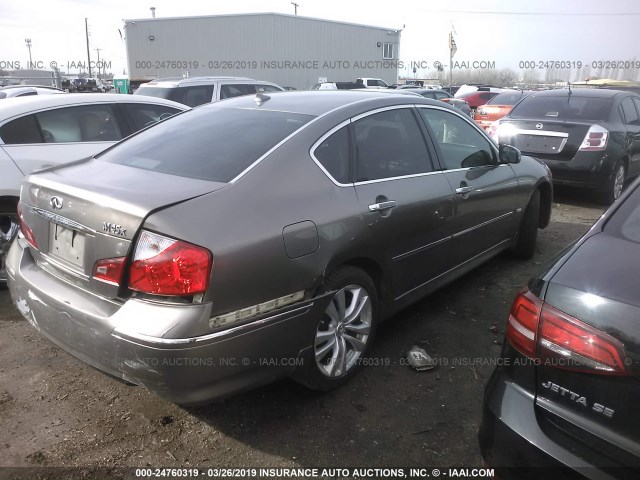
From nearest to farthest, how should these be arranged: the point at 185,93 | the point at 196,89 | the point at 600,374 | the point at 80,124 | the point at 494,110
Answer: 1. the point at 600,374
2. the point at 80,124
3. the point at 185,93
4. the point at 196,89
5. the point at 494,110

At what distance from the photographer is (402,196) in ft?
10.4

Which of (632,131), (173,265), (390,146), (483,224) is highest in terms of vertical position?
(390,146)

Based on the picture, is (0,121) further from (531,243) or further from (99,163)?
(531,243)

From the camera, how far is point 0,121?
425 cm

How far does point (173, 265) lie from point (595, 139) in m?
6.69

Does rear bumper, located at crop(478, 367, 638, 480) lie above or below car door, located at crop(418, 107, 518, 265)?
below

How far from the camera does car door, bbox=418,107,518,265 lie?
374 cm

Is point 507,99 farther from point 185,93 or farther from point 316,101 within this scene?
point 316,101

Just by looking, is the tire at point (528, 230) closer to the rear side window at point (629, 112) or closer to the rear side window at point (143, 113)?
the rear side window at point (143, 113)

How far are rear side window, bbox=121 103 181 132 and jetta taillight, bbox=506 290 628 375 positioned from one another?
419cm

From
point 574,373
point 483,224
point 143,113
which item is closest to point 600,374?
point 574,373

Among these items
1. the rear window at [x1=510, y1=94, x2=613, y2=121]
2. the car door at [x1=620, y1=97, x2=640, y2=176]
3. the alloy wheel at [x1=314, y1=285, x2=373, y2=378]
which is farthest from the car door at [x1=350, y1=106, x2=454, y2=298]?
the car door at [x1=620, y1=97, x2=640, y2=176]

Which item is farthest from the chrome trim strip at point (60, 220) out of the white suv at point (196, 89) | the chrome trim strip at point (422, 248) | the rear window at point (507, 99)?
the rear window at point (507, 99)

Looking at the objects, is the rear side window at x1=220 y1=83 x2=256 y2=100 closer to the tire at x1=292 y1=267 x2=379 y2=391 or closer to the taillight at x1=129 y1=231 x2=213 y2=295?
the tire at x1=292 y1=267 x2=379 y2=391
